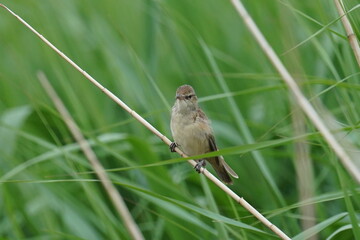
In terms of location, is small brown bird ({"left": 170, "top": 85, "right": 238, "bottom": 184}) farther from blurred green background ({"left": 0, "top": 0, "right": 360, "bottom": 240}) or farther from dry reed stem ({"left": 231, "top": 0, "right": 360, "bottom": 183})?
dry reed stem ({"left": 231, "top": 0, "right": 360, "bottom": 183})

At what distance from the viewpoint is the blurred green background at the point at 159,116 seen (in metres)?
2.91

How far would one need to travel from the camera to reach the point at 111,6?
16.2 feet

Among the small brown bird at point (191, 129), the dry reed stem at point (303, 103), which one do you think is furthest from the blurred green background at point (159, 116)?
the dry reed stem at point (303, 103)

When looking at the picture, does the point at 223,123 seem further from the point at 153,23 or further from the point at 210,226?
the point at 210,226

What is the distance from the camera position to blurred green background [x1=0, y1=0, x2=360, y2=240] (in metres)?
2.91

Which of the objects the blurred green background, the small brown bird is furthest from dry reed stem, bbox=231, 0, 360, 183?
the small brown bird

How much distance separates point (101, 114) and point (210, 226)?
4.22ft

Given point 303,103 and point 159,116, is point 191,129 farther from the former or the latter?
point 303,103

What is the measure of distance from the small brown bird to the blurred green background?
105mm

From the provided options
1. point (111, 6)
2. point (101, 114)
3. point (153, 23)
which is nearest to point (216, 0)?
point (111, 6)

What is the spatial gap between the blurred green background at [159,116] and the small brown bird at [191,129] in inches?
4.1

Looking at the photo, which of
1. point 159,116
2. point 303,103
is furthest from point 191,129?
point 303,103

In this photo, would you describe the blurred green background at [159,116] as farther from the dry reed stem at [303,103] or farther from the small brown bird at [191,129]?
the dry reed stem at [303,103]

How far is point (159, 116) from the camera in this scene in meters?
3.49
